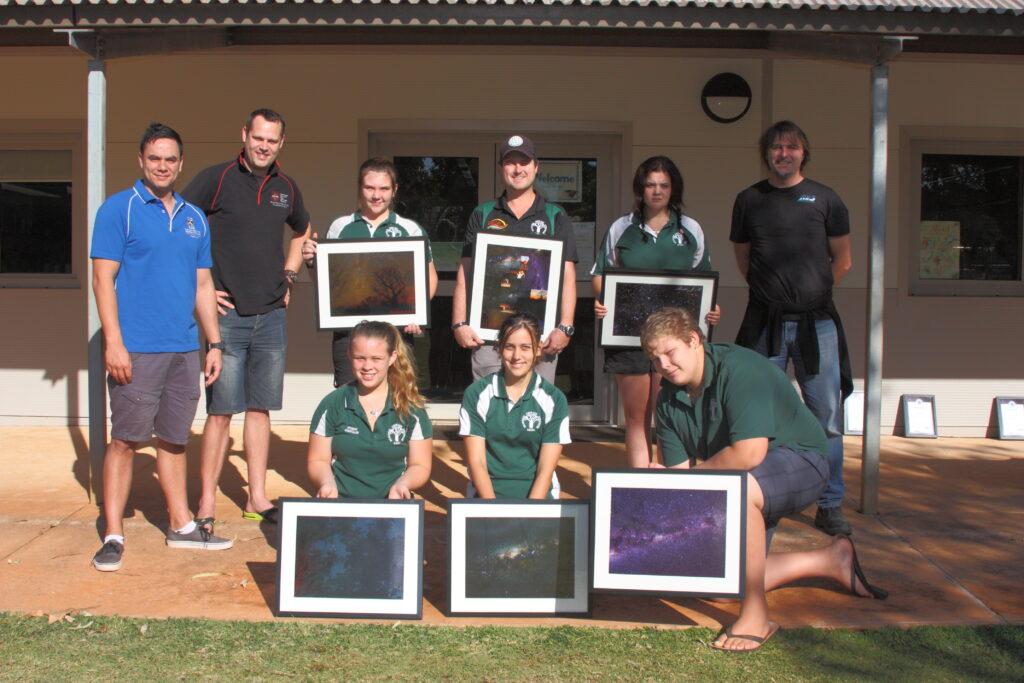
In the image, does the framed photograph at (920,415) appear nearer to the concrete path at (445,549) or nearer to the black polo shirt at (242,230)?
the concrete path at (445,549)

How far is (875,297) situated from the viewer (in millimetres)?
5324

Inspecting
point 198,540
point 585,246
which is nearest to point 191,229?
point 198,540

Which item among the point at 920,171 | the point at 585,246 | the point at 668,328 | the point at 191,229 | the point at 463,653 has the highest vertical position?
the point at 920,171

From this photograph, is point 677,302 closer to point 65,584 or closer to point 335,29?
point 335,29

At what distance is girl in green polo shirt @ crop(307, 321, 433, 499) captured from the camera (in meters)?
4.09

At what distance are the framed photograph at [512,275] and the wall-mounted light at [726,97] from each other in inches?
127

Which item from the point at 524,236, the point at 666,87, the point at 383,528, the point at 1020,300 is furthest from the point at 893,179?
the point at 383,528

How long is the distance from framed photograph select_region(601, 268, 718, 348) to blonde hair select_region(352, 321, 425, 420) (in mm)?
1187

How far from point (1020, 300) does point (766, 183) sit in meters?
3.65

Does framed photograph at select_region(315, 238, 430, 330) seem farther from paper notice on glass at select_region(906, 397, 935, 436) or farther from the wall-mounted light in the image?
paper notice on glass at select_region(906, 397, 935, 436)

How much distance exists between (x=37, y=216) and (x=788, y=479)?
21.3 feet

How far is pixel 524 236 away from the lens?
4.78 meters

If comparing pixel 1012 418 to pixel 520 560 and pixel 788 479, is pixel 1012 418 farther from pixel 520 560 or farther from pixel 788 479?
pixel 520 560

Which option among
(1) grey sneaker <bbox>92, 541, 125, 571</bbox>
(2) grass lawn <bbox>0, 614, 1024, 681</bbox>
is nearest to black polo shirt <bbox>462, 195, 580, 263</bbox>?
(2) grass lawn <bbox>0, 614, 1024, 681</bbox>
